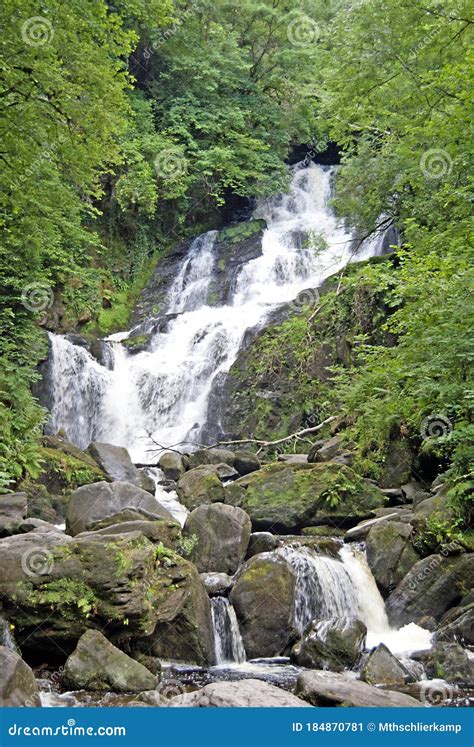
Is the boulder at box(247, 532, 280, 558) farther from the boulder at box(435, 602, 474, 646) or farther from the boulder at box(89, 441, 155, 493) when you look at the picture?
the boulder at box(89, 441, 155, 493)

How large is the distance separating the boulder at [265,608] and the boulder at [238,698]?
2.57 m

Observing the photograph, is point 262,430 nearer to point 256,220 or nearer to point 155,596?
point 155,596

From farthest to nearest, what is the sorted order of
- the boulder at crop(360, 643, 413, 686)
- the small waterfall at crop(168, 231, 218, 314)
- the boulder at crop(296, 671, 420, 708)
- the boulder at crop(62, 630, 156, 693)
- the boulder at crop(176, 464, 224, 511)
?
the small waterfall at crop(168, 231, 218, 314)
the boulder at crop(176, 464, 224, 511)
the boulder at crop(360, 643, 413, 686)
the boulder at crop(62, 630, 156, 693)
the boulder at crop(296, 671, 420, 708)

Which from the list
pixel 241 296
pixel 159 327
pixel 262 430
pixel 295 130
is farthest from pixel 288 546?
pixel 295 130

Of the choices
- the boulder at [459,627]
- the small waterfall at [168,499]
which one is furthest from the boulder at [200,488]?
the boulder at [459,627]

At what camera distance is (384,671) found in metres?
6.29

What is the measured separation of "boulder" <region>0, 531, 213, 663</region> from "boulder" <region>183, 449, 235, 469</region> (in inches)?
289

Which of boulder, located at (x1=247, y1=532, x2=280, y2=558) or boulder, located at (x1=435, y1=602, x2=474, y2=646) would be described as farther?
boulder, located at (x1=247, y1=532, x2=280, y2=558)

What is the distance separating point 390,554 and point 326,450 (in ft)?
14.3

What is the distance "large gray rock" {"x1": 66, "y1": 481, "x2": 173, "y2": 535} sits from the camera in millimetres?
8712

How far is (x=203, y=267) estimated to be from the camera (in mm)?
24719

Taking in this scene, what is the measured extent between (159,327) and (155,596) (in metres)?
14.9

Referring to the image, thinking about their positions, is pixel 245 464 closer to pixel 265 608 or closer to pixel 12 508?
pixel 12 508

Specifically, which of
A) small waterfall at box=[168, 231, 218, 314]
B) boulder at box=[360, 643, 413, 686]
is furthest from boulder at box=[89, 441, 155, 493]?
small waterfall at box=[168, 231, 218, 314]
